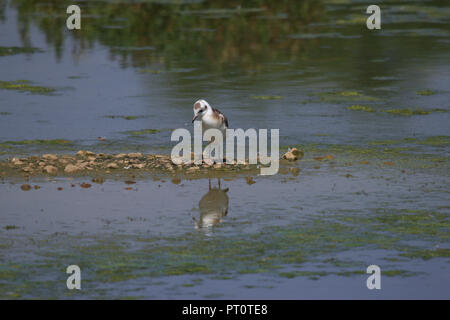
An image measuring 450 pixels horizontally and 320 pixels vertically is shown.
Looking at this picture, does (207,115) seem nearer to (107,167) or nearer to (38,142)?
(107,167)

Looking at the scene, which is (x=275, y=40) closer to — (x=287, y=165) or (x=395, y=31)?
(x=395, y=31)

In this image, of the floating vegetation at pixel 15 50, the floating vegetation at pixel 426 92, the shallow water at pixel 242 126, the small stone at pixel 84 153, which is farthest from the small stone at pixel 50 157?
the floating vegetation at pixel 15 50

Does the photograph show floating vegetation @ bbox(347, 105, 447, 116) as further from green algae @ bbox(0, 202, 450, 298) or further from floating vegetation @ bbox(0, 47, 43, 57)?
floating vegetation @ bbox(0, 47, 43, 57)

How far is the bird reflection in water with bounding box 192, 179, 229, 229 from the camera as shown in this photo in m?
12.5

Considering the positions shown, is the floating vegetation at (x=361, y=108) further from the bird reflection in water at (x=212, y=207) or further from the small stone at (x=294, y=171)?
the bird reflection in water at (x=212, y=207)

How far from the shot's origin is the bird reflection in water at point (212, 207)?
12.5 m

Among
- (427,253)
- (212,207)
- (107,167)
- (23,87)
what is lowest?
(427,253)

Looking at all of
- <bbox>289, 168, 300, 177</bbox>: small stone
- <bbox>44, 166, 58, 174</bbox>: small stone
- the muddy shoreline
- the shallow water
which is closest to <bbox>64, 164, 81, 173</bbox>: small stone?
the muddy shoreline

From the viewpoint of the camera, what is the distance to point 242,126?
18.4 metres

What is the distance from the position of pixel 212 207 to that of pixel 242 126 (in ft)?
17.3

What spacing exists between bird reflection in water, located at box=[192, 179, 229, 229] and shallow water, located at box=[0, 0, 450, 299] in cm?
15

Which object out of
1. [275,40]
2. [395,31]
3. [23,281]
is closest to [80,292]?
[23,281]

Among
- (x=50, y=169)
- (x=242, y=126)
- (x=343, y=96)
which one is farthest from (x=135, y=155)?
(x=343, y=96)

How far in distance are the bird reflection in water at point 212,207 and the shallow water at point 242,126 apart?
0.50ft
